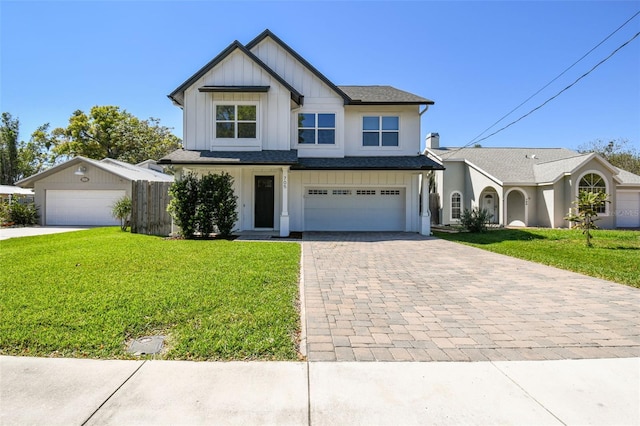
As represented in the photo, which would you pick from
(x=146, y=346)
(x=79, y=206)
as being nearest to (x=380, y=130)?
(x=146, y=346)

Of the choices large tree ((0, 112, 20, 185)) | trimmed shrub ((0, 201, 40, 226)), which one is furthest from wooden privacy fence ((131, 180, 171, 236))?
large tree ((0, 112, 20, 185))

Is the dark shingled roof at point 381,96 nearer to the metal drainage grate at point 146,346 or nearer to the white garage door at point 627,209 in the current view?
the metal drainage grate at point 146,346

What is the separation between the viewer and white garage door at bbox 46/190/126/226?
66.2 ft

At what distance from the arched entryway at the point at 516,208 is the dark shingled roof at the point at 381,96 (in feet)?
32.6

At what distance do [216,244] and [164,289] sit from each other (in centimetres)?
547

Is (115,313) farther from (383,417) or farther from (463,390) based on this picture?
(463,390)

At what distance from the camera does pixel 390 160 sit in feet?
50.8

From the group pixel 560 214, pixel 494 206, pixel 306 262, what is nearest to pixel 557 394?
pixel 306 262

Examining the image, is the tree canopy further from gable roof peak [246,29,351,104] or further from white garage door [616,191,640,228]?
white garage door [616,191,640,228]

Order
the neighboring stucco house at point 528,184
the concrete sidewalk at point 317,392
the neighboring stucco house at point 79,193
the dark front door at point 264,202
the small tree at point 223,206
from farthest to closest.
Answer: the neighboring stucco house at point 79,193 < the neighboring stucco house at point 528,184 < the dark front door at point 264,202 < the small tree at point 223,206 < the concrete sidewalk at point 317,392

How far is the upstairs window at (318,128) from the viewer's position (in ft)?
51.6

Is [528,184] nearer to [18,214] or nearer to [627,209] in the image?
[627,209]

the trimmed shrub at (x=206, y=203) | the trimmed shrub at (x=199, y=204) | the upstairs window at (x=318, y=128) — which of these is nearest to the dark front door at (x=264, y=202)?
the trimmed shrub at (x=199, y=204)

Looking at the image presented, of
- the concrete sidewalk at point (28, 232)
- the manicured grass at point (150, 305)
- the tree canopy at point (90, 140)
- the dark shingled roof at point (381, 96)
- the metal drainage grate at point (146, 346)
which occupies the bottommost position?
the metal drainage grate at point (146, 346)
